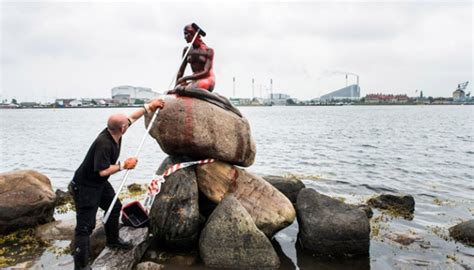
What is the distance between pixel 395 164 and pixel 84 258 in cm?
2173

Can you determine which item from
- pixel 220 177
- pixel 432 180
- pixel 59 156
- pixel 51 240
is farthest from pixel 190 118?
pixel 59 156

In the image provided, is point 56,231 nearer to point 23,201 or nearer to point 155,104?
point 23,201

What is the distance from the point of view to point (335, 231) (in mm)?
9406

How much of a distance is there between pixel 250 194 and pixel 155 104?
359cm

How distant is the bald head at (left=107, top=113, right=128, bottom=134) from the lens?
6895 mm

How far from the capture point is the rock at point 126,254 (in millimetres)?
7637

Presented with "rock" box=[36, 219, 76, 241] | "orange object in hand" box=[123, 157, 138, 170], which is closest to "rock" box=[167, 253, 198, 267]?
"orange object in hand" box=[123, 157, 138, 170]

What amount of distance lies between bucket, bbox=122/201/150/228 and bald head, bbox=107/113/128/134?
268 cm

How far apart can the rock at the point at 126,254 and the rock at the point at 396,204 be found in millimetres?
8739

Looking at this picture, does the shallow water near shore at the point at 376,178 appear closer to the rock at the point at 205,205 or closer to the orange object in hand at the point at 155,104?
the rock at the point at 205,205

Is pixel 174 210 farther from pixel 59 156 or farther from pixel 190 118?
pixel 59 156

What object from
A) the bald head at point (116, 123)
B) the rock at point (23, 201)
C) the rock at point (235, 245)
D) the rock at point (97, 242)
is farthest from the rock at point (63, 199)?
the bald head at point (116, 123)

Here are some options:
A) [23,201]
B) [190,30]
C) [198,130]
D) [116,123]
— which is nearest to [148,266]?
[116,123]

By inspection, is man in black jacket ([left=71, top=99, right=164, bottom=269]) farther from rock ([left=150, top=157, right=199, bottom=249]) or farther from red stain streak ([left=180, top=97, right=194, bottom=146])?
red stain streak ([left=180, top=97, right=194, bottom=146])
